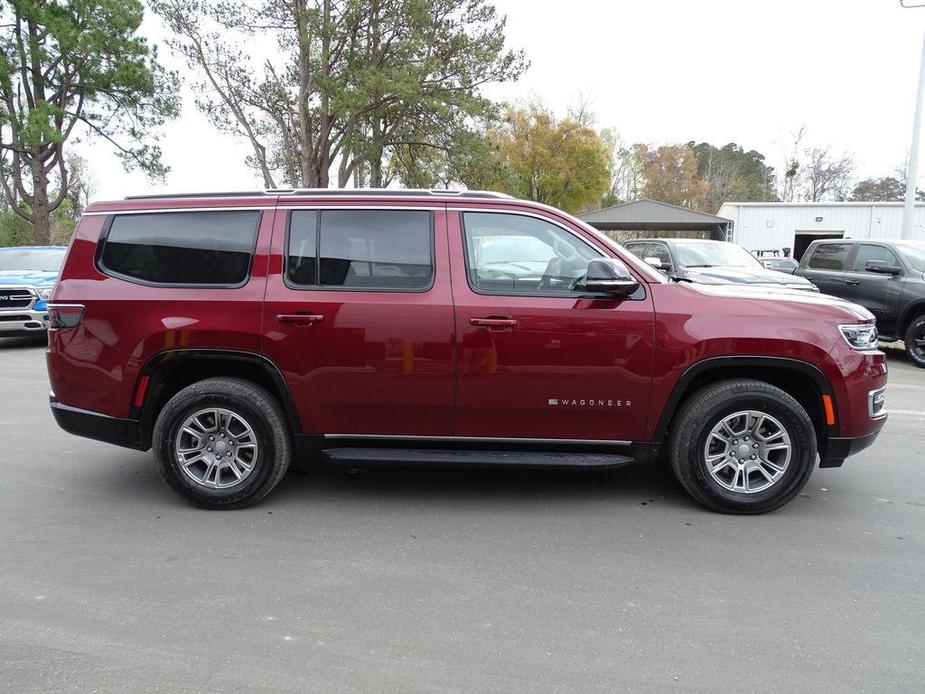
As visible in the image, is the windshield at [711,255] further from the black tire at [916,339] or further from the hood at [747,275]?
the black tire at [916,339]

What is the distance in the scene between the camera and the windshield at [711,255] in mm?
11164

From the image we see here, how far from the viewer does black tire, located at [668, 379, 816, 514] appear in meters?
4.06

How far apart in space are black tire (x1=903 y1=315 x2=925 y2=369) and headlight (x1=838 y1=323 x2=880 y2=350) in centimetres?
725

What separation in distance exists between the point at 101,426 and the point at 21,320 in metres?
8.74

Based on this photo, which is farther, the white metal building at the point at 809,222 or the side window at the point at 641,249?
the white metal building at the point at 809,222

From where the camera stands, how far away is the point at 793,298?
164 inches

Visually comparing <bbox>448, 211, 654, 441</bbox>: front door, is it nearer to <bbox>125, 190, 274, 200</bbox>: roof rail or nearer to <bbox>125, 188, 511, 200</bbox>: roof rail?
<bbox>125, 188, 511, 200</bbox>: roof rail

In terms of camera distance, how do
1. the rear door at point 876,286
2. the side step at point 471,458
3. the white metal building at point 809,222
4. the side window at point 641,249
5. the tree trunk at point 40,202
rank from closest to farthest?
1. the side step at point 471,458
2. the rear door at point 876,286
3. the side window at point 641,249
4. the tree trunk at point 40,202
5. the white metal building at point 809,222

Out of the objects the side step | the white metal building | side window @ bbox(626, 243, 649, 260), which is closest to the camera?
the side step

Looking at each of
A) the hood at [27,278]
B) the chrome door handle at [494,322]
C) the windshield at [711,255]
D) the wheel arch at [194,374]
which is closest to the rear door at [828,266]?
the windshield at [711,255]

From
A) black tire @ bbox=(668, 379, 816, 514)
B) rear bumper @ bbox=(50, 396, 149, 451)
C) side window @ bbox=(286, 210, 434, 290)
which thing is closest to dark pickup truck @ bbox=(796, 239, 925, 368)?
black tire @ bbox=(668, 379, 816, 514)

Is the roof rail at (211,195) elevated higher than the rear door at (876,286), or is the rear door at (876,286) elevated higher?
the roof rail at (211,195)

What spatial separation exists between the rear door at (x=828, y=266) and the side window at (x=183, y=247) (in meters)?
10.4

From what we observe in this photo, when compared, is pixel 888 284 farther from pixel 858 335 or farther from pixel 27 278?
pixel 27 278
